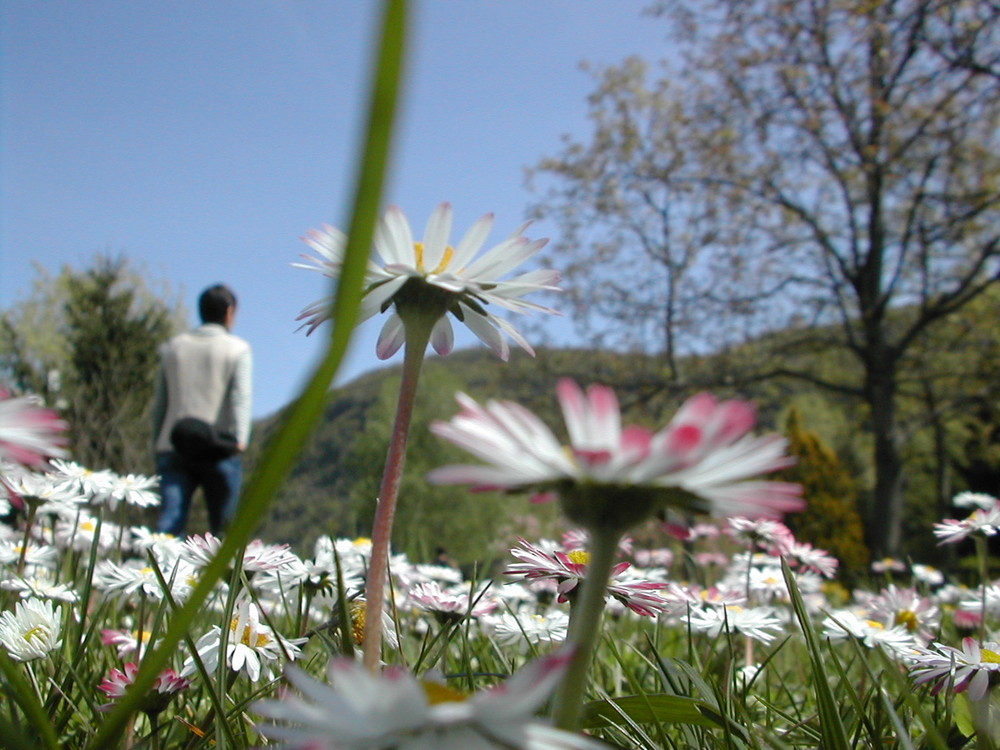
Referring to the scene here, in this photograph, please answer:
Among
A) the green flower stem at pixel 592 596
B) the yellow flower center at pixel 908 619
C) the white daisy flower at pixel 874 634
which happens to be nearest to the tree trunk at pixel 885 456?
the yellow flower center at pixel 908 619

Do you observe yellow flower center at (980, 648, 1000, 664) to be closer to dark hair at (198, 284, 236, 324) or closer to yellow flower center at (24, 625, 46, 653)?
yellow flower center at (24, 625, 46, 653)

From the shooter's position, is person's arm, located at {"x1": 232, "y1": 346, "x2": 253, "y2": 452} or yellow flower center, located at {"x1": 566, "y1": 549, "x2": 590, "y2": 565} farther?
person's arm, located at {"x1": 232, "y1": 346, "x2": 253, "y2": 452}

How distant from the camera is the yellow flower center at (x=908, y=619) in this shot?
137cm

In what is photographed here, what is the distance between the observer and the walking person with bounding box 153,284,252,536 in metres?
3.40

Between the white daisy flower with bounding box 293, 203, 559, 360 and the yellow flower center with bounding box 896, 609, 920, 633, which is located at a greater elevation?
the white daisy flower with bounding box 293, 203, 559, 360

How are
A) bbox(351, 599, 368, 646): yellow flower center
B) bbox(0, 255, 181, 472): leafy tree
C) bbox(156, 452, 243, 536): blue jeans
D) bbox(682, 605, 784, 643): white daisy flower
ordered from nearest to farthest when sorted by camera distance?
1. bbox(351, 599, 368, 646): yellow flower center
2. bbox(682, 605, 784, 643): white daisy flower
3. bbox(156, 452, 243, 536): blue jeans
4. bbox(0, 255, 181, 472): leafy tree

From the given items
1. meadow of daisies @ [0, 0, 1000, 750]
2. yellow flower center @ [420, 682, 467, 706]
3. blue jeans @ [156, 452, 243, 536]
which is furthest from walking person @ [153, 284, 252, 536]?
yellow flower center @ [420, 682, 467, 706]

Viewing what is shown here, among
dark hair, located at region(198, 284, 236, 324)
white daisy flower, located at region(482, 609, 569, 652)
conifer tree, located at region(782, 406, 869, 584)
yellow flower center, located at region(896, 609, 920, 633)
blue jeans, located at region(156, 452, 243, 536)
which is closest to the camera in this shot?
white daisy flower, located at region(482, 609, 569, 652)

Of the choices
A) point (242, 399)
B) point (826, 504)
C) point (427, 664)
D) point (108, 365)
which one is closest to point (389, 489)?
point (427, 664)

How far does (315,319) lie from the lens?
0.62 metres

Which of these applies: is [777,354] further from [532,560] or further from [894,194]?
[532,560]

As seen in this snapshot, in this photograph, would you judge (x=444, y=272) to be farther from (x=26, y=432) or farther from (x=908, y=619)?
(x=908, y=619)

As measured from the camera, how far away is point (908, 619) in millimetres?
1381

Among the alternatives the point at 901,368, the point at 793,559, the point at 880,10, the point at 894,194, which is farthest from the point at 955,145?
the point at 793,559
